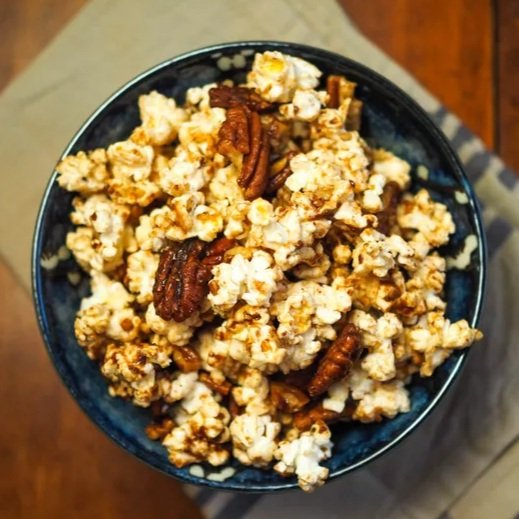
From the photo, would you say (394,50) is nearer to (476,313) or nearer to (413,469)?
(476,313)

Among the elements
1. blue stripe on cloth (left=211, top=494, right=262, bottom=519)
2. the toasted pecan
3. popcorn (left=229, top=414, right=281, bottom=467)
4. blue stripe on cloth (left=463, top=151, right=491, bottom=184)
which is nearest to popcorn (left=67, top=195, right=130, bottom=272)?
the toasted pecan

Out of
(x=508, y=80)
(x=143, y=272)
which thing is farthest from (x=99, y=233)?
(x=508, y=80)

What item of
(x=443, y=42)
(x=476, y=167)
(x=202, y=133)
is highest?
(x=443, y=42)

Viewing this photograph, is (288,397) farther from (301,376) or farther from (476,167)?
(476,167)

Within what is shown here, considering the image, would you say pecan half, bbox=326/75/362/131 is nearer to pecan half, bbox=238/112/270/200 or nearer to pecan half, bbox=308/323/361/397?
pecan half, bbox=238/112/270/200

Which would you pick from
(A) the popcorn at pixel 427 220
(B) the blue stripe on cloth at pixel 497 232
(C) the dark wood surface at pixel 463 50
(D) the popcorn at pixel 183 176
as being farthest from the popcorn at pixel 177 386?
(C) the dark wood surface at pixel 463 50

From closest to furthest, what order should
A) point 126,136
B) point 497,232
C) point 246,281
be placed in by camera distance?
point 246,281, point 126,136, point 497,232
